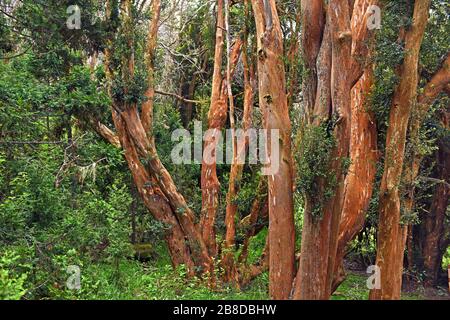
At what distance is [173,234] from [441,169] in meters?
6.72

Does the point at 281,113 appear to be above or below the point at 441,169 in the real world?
above

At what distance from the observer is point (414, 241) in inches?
554

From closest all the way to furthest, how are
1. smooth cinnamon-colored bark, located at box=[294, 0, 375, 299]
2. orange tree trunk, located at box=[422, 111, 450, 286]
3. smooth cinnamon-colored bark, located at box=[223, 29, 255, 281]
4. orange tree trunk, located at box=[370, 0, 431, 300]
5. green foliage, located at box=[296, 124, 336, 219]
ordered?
green foliage, located at box=[296, 124, 336, 219], smooth cinnamon-colored bark, located at box=[294, 0, 375, 299], orange tree trunk, located at box=[370, 0, 431, 300], smooth cinnamon-colored bark, located at box=[223, 29, 255, 281], orange tree trunk, located at box=[422, 111, 450, 286]

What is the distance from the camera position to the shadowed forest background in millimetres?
7969

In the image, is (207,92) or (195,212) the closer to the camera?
(195,212)

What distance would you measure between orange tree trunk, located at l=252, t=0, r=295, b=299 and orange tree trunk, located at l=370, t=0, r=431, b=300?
5.62ft

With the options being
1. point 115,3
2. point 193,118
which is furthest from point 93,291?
point 193,118

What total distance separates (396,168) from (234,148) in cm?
420

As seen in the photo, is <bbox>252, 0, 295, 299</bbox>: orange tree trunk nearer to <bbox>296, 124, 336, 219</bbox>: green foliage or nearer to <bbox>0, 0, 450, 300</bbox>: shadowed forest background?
<bbox>0, 0, 450, 300</bbox>: shadowed forest background

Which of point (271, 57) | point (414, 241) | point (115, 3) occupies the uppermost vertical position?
point (115, 3)

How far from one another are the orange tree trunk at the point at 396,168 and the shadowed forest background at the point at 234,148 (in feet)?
0.08

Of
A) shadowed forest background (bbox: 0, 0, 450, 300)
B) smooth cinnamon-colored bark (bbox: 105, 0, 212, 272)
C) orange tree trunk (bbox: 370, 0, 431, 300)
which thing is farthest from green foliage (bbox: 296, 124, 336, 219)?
smooth cinnamon-colored bark (bbox: 105, 0, 212, 272)

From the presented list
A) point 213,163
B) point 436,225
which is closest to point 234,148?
point 213,163

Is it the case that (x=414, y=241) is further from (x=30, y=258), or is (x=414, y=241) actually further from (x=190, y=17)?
(x=30, y=258)
